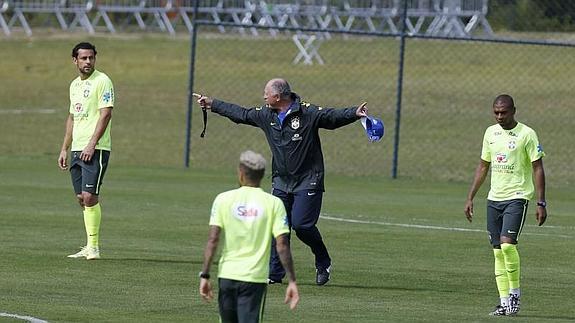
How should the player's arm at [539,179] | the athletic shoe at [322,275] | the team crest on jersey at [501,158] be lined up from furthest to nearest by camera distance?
the athletic shoe at [322,275], the team crest on jersey at [501,158], the player's arm at [539,179]

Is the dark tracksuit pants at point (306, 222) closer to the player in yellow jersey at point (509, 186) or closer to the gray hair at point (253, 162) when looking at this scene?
the player in yellow jersey at point (509, 186)

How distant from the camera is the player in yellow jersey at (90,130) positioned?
15.8m

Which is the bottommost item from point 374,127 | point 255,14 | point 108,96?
point 374,127

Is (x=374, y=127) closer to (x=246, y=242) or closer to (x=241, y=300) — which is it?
(x=246, y=242)

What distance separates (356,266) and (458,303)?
8.11ft

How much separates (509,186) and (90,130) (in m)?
4.69

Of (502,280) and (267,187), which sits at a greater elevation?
(267,187)

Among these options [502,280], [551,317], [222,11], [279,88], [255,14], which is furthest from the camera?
[255,14]

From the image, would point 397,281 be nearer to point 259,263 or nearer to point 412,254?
point 412,254

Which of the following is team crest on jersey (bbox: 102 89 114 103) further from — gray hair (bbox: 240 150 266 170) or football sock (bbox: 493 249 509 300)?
gray hair (bbox: 240 150 266 170)

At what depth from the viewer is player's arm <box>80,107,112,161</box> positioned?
15.7m

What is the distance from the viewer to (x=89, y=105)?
52.2 ft

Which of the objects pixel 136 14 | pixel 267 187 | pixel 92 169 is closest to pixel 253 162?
pixel 92 169

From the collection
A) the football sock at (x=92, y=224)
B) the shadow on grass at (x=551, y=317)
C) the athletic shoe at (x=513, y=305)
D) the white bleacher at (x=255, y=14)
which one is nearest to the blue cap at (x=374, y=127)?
the athletic shoe at (x=513, y=305)
